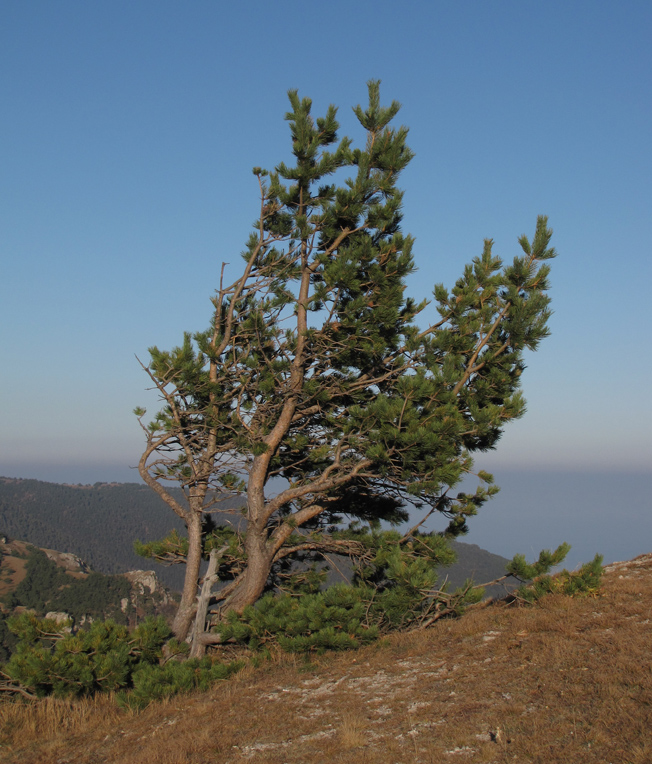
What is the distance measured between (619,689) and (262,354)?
7.43 meters

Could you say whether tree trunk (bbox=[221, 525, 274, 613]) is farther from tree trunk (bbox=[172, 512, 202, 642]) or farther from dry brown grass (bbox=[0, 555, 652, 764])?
dry brown grass (bbox=[0, 555, 652, 764])

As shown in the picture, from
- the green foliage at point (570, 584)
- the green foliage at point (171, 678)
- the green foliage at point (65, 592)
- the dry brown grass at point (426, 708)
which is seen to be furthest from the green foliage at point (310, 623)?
the green foliage at point (65, 592)

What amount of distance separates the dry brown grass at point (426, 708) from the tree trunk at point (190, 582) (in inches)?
102

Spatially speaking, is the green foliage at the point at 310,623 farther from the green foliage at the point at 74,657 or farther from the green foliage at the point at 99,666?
the green foliage at the point at 74,657

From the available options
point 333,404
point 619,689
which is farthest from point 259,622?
point 619,689

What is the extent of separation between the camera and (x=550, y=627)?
25.3ft

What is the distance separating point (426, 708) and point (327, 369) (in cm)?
653

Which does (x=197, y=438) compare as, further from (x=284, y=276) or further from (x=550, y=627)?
(x=550, y=627)

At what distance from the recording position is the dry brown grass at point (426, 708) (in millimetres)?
4691

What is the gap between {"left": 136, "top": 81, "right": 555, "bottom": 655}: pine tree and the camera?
9812 millimetres

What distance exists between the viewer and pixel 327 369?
11.1 m

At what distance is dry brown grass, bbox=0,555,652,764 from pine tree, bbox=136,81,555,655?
7.50 feet

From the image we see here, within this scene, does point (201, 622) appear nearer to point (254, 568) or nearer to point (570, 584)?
point (254, 568)

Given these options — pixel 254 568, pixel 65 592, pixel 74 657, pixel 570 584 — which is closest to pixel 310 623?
pixel 254 568
